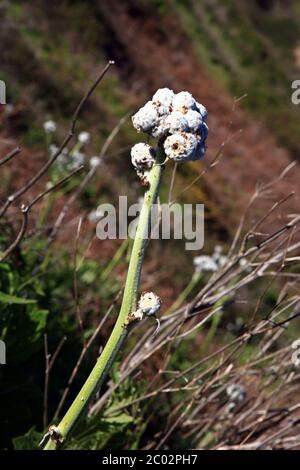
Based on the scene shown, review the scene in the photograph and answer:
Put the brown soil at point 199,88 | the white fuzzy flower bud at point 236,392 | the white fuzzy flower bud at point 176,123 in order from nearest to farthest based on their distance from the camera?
the white fuzzy flower bud at point 176,123 → the white fuzzy flower bud at point 236,392 → the brown soil at point 199,88

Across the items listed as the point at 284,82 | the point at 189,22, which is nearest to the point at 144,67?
the point at 189,22

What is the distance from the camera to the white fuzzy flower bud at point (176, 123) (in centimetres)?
157

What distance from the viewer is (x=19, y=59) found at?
11406 millimetres

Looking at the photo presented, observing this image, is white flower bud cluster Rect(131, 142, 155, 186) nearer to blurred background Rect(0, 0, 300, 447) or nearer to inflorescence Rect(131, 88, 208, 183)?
inflorescence Rect(131, 88, 208, 183)

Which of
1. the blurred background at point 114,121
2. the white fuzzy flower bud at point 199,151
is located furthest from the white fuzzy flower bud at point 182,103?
the blurred background at point 114,121

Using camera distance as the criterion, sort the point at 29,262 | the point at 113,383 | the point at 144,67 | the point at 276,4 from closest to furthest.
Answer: the point at 113,383 < the point at 29,262 < the point at 144,67 < the point at 276,4

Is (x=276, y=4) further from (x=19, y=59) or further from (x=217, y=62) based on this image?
(x=19, y=59)

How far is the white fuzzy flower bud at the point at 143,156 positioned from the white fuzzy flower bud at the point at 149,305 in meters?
0.36

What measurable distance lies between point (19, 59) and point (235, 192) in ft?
34.2

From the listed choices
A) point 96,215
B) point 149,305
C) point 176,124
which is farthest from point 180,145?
point 96,215

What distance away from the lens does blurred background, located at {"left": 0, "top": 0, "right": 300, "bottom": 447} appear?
3.35 meters

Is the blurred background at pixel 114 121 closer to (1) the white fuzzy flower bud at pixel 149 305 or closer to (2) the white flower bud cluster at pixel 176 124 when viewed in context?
(2) the white flower bud cluster at pixel 176 124

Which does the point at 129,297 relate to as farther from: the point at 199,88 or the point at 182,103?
the point at 199,88
